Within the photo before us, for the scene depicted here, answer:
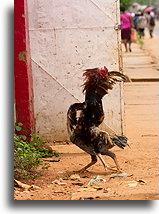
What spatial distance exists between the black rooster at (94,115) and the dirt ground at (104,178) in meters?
0.30

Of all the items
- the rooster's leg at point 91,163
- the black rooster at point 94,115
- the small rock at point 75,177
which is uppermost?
the black rooster at point 94,115

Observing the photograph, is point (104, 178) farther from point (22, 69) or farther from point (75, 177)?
point (22, 69)

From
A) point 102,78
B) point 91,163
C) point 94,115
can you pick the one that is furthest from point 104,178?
point 102,78

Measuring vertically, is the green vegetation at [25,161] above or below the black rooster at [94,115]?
below

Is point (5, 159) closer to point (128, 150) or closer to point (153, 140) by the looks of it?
point (128, 150)

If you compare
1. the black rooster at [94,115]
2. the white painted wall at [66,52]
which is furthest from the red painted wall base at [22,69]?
the black rooster at [94,115]

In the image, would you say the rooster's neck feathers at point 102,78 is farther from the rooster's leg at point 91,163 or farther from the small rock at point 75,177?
the small rock at point 75,177

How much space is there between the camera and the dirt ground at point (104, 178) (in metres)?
4.47

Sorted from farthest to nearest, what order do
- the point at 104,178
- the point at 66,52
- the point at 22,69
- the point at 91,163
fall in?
1. the point at 66,52
2. the point at 22,69
3. the point at 91,163
4. the point at 104,178

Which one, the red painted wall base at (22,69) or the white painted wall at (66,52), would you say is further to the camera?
the white painted wall at (66,52)

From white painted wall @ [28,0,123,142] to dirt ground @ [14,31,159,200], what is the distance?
1.46 feet

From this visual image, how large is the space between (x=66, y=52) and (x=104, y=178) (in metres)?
1.95

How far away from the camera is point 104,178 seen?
16.8ft

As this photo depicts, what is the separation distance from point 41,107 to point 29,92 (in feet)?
1.92
